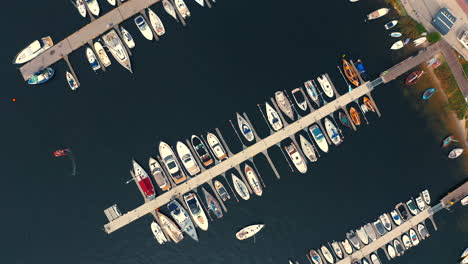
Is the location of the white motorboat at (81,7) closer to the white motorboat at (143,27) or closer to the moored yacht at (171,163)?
the white motorboat at (143,27)

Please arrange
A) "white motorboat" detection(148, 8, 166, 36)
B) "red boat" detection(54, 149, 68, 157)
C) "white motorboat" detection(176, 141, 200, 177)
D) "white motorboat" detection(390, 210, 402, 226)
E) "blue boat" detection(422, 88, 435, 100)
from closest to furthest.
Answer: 1. "white motorboat" detection(148, 8, 166, 36)
2. "red boat" detection(54, 149, 68, 157)
3. "white motorboat" detection(176, 141, 200, 177)
4. "blue boat" detection(422, 88, 435, 100)
5. "white motorboat" detection(390, 210, 402, 226)

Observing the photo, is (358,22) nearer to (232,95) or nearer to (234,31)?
(234,31)

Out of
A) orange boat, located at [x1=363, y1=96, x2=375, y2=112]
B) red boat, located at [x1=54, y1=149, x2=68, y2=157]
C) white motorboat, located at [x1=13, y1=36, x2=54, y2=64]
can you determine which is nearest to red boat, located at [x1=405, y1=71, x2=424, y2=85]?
orange boat, located at [x1=363, y1=96, x2=375, y2=112]

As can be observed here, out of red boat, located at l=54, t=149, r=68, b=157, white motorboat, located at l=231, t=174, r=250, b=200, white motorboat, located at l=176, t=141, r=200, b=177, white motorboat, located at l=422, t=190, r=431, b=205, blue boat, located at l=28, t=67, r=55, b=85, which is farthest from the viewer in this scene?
white motorboat, located at l=422, t=190, r=431, b=205

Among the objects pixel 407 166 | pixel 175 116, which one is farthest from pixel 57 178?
pixel 407 166

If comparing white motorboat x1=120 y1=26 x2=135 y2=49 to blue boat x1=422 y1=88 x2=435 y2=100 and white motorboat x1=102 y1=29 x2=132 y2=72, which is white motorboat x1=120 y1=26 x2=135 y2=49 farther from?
blue boat x1=422 y1=88 x2=435 y2=100

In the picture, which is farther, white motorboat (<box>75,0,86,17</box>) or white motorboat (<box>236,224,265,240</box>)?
white motorboat (<box>236,224,265,240</box>)
